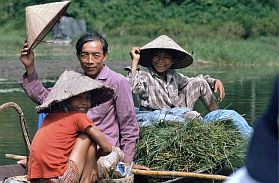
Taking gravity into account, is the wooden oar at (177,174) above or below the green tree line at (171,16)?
Result: above

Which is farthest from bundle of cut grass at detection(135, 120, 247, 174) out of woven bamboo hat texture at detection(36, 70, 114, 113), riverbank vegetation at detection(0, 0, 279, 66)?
riverbank vegetation at detection(0, 0, 279, 66)

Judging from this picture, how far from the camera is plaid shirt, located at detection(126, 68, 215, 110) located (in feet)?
19.0

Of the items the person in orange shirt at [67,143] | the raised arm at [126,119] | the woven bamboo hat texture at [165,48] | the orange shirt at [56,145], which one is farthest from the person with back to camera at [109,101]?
the woven bamboo hat texture at [165,48]

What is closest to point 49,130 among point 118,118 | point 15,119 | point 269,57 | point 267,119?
point 118,118

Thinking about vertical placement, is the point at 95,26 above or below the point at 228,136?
below

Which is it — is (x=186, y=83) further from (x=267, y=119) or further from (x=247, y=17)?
(x=247, y=17)

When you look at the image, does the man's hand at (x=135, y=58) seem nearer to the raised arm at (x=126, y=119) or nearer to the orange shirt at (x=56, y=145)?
the raised arm at (x=126, y=119)

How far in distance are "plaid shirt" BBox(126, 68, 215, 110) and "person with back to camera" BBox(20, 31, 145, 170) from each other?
639 mm

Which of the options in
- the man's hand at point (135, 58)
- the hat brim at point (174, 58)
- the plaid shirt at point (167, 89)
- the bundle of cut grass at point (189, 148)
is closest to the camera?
the bundle of cut grass at point (189, 148)

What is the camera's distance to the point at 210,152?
542 cm

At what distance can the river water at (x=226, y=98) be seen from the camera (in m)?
9.03

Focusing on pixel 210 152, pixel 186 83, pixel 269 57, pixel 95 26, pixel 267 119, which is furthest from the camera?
pixel 95 26

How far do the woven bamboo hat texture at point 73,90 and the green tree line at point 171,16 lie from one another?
2481cm

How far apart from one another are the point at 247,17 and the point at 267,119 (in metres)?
31.3
